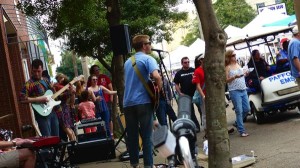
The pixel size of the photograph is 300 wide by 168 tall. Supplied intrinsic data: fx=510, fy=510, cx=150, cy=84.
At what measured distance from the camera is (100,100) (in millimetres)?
11680

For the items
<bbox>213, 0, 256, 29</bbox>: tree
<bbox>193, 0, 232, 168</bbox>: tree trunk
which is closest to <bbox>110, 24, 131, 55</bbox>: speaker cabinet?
<bbox>193, 0, 232, 168</bbox>: tree trunk

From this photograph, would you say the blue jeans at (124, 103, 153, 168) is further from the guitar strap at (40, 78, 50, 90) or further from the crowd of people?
the guitar strap at (40, 78, 50, 90)

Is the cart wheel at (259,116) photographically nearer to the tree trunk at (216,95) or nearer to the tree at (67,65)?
the tree trunk at (216,95)

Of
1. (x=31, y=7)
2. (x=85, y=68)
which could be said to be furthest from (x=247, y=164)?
(x=85, y=68)

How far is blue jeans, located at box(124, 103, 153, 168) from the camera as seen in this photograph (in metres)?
6.40

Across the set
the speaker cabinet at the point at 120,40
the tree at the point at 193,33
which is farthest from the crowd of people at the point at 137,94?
the tree at the point at 193,33

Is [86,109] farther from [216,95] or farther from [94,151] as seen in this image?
[216,95]

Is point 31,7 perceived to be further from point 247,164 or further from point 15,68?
point 247,164

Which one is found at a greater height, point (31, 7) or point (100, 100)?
point (31, 7)

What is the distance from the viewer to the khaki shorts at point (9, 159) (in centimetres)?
566

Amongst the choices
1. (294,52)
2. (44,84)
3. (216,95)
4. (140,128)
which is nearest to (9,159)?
(140,128)

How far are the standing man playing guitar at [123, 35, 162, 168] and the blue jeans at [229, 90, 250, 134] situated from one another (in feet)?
13.4

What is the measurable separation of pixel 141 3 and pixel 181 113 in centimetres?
1790

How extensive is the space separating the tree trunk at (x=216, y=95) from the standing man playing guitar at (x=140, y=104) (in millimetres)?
882
